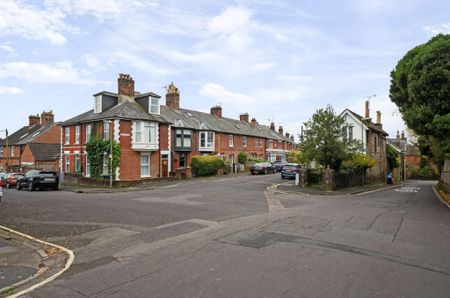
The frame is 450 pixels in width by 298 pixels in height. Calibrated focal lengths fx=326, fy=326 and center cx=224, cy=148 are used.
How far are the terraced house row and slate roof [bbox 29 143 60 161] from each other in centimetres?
1223

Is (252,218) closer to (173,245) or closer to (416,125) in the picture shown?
(173,245)

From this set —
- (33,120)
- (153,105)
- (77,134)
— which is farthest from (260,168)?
(33,120)

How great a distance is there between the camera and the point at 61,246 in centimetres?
845

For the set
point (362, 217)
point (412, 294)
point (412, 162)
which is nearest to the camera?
point (412, 294)

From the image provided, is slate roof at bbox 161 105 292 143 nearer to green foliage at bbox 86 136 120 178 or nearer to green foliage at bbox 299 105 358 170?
green foliage at bbox 86 136 120 178

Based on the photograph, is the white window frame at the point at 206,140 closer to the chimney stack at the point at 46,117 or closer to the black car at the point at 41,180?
the black car at the point at 41,180

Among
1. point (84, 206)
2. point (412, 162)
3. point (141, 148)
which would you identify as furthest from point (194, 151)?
point (412, 162)

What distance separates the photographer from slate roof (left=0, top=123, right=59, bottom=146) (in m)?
48.9

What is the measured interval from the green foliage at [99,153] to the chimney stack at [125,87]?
5.42 metres

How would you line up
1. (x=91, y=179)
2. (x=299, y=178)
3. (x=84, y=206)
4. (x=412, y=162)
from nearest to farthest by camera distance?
(x=84, y=206), (x=299, y=178), (x=91, y=179), (x=412, y=162)

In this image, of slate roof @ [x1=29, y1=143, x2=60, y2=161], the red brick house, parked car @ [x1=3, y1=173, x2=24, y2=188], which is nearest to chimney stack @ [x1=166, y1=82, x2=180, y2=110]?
the red brick house

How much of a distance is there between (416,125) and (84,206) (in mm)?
16428

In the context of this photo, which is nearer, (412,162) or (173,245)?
(173,245)

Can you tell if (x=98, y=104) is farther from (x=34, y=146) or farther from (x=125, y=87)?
(x=34, y=146)
